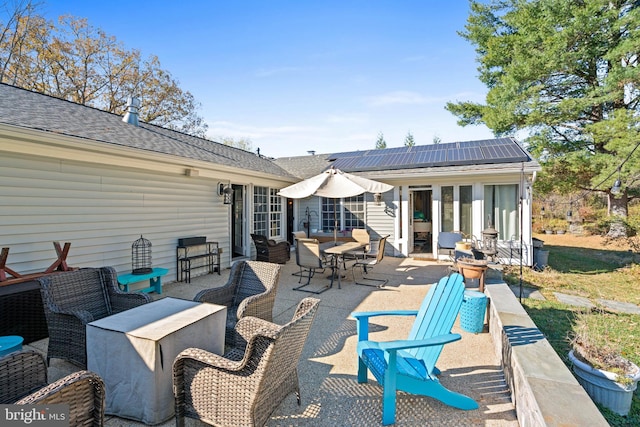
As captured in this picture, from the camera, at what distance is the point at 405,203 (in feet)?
32.1

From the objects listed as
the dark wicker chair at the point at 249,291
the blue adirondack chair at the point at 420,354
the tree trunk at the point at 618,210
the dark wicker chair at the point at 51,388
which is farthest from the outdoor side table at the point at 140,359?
the tree trunk at the point at 618,210

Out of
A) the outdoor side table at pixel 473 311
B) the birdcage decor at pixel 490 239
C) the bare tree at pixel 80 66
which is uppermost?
the bare tree at pixel 80 66

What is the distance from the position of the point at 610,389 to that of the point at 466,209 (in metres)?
6.80

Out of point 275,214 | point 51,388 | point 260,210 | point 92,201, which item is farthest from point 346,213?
point 51,388

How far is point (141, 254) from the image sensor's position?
6.05 metres

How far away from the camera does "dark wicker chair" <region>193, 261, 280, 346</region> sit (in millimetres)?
3598

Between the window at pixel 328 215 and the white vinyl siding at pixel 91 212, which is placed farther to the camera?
the window at pixel 328 215

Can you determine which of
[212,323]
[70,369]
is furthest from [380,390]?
[70,369]

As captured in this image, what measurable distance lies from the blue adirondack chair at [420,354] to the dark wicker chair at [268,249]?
5.47 meters

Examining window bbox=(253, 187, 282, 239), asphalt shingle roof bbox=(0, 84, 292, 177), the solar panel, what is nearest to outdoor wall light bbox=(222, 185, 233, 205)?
asphalt shingle roof bbox=(0, 84, 292, 177)

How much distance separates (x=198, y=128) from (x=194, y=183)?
1653cm

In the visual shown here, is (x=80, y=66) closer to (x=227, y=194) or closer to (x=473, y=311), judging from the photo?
(x=227, y=194)

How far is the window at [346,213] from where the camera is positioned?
10570 mm

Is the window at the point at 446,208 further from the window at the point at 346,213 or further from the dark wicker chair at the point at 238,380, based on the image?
the dark wicker chair at the point at 238,380
